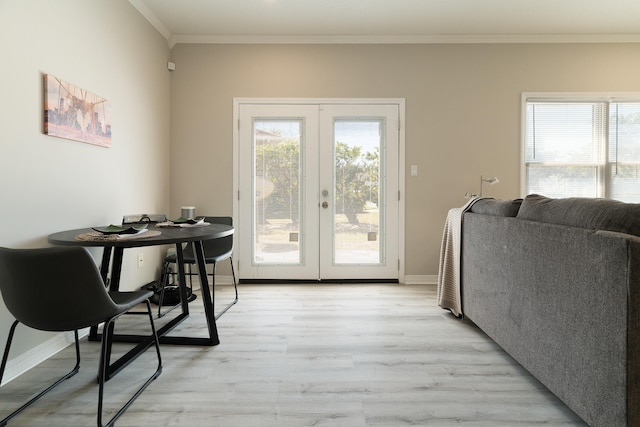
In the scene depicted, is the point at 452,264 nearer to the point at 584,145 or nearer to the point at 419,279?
the point at 419,279

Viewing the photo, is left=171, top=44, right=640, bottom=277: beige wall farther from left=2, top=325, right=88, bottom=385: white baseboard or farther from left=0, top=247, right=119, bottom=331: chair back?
left=0, top=247, right=119, bottom=331: chair back

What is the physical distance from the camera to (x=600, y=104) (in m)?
3.65

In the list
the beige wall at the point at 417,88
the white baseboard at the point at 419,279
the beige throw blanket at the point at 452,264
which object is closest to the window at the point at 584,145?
the beige wall at the point at 417,88

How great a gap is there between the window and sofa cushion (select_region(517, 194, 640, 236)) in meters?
2.24

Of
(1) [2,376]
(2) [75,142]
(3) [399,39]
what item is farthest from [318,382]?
(3) [399,39]

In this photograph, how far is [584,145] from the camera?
364 centimetres

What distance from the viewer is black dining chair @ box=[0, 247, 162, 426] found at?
4.17 feet

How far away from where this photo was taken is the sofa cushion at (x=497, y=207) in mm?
1963

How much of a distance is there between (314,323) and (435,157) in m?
2.21

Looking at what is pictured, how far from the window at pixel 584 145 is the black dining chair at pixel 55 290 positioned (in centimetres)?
388

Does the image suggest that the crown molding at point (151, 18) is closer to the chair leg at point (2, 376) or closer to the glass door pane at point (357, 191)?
the glass door pane at point (357, 191)

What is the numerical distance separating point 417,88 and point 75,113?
3052 mm

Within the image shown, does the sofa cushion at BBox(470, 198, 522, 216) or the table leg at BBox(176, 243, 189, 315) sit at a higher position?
the sofa cushion at BBox(470, 198, 522, 216)

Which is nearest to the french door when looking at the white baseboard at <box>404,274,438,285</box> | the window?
the white baseboard at <box>404,274,438,285</box>
